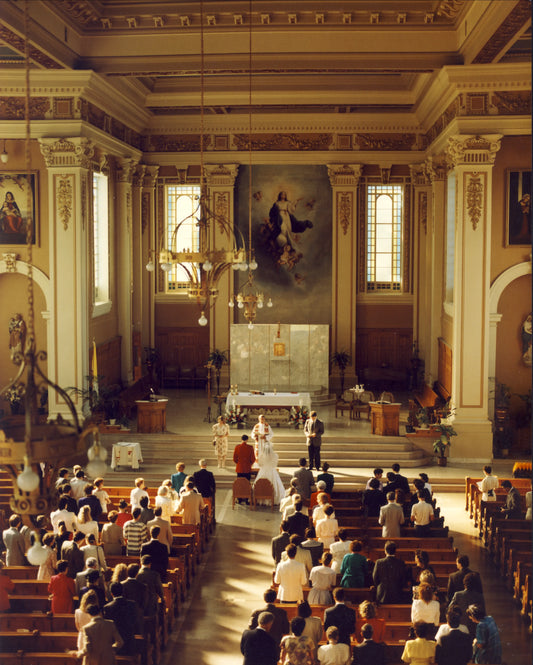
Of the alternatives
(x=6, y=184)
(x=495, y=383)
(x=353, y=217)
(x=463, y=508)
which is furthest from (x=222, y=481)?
(x=353, y=217)

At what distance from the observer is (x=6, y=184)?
19.6 m

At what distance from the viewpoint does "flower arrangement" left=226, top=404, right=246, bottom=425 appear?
21.1 metres

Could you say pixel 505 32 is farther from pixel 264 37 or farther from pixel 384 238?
pixel 384 238

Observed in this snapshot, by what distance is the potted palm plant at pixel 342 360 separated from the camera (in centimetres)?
2572

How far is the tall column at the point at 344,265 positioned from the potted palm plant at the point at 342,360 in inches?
7.3

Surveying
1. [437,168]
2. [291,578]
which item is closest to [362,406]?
[437,168]

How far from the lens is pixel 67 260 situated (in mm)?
19000

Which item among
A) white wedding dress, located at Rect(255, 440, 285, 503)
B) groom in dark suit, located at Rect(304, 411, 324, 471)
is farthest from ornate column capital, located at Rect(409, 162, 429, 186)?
white wedding dress, located at Rect(255, 440, 285, 503)

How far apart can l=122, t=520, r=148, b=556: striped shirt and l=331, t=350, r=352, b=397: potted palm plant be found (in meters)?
14.8

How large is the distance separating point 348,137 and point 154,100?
19.4 feet

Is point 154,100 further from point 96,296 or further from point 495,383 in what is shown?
point 495,383

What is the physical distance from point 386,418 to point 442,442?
65.8 inches

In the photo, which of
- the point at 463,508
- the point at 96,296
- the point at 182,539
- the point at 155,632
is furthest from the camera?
the point at 96,296

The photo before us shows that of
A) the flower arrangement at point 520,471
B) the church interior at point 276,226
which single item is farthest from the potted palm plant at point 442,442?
the flower arrangement at point 520,471
